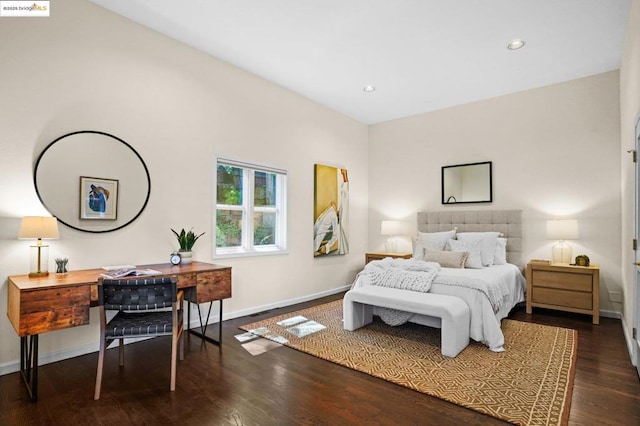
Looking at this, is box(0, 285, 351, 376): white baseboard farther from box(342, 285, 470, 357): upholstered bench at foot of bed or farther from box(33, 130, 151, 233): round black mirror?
box(342, 285, 470, 357): upholstered bench at foot of bed

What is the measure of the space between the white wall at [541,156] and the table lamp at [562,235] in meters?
0.10

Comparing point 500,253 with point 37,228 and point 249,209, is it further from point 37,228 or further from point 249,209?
point 37,228

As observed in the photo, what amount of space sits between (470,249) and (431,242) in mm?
578

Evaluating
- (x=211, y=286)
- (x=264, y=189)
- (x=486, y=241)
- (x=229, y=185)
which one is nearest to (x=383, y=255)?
(x=486, y=241)

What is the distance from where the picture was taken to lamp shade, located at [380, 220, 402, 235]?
5.78 metres

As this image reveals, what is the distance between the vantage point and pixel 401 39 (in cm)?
357

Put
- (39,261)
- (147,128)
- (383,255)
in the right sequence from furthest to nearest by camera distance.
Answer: (383,255) < (147,128) < (39,261)

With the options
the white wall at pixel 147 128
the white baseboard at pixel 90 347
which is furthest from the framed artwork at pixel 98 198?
the white baseboard at pixel 90 347

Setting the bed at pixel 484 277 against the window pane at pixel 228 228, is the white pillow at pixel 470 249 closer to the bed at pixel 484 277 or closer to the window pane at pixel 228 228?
the bed at pixel 484 277

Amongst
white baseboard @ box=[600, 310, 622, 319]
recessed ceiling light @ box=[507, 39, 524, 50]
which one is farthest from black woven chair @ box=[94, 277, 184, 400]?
white baseboard @ box=[600, 310, 622, 319]

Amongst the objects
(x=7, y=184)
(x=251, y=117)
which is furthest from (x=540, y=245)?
(x=7, y=184)

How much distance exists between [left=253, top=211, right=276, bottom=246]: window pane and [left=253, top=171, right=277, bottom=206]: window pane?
0.51ft

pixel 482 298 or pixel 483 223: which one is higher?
pixel 483 223

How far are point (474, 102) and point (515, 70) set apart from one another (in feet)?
3.49
